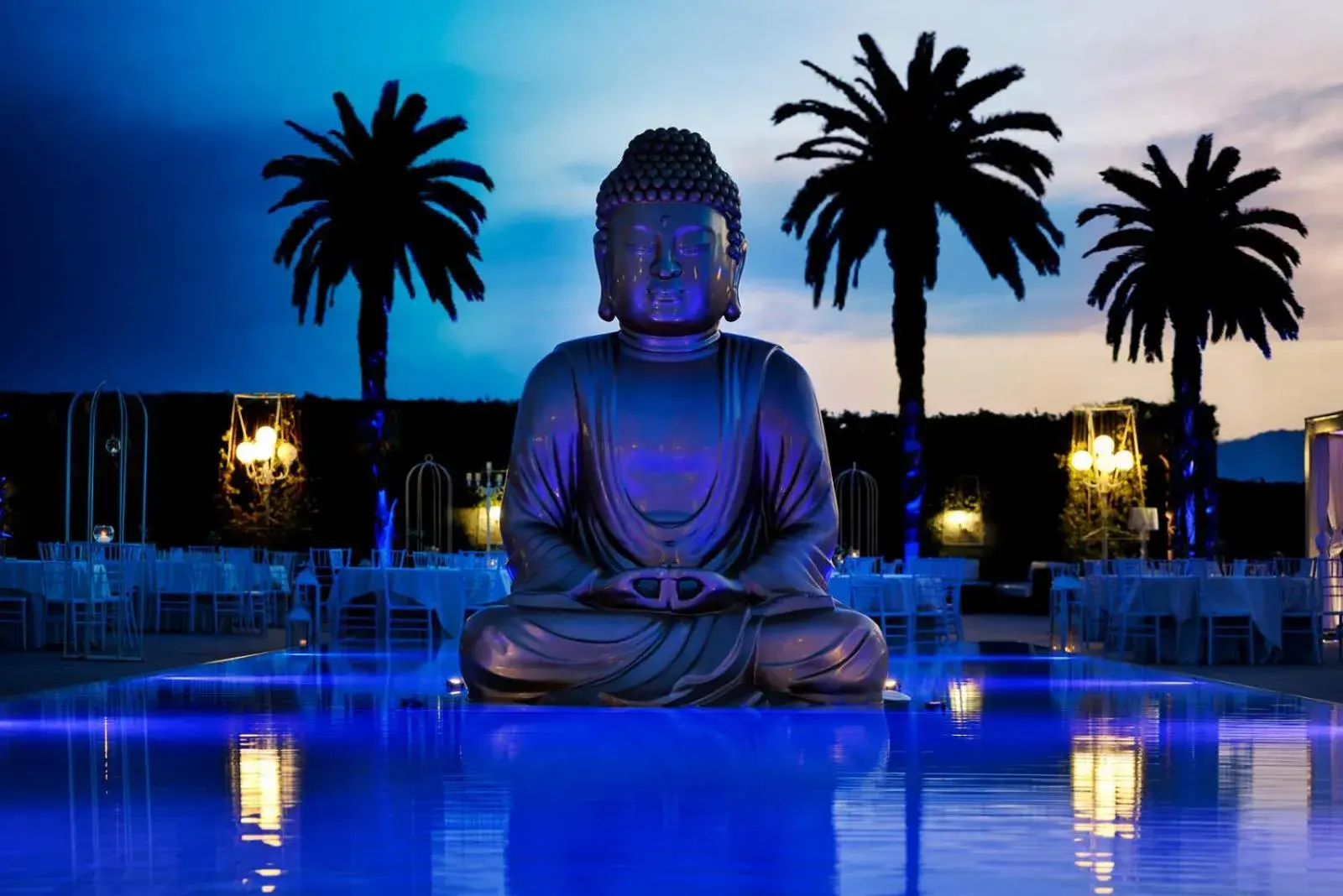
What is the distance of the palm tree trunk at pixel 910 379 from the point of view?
2223 centimetres

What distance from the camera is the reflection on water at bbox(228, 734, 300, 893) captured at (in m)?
3.18

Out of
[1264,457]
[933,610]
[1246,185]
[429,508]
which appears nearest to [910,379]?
[1246,185]

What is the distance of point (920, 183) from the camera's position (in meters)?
22.2

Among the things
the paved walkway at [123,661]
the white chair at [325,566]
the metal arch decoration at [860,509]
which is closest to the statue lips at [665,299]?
the paved walkway at [123,661]

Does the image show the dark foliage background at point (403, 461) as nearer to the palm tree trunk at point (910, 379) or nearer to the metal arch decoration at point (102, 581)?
the palm tree trunk at point (910, 379)

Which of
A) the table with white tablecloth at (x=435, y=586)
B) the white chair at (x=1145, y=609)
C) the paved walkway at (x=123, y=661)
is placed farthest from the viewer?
the table with white tablecloth at (x=435, y=586)

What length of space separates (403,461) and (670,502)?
68.2 feet

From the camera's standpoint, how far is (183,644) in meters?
15.7

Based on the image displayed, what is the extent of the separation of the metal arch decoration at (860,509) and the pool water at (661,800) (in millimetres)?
20095

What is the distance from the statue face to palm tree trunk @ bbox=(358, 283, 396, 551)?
56.1ft

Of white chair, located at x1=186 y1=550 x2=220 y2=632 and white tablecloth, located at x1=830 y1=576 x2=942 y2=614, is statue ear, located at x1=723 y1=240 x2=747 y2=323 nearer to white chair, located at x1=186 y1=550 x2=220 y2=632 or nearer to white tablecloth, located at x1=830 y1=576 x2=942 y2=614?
white tablecloth, located at x1=830 y1=576 x2=942 y2=614

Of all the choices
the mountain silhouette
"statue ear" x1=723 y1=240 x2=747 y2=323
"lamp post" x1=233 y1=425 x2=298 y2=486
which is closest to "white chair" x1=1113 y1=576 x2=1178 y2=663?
"statue ear" x1=723 y1=240 x2=747 y2=323

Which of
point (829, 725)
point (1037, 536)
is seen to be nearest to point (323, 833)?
point (829, 725)

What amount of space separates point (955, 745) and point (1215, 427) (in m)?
24.5
